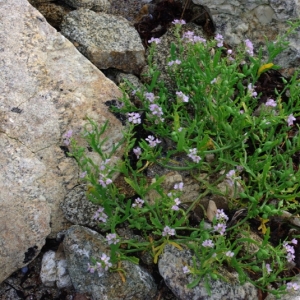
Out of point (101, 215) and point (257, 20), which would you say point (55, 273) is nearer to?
point (101, 215)

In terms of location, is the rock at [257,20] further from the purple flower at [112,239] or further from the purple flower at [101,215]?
the purple flower at [112,239]

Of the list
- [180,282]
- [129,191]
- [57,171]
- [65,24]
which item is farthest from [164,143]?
[65,24]

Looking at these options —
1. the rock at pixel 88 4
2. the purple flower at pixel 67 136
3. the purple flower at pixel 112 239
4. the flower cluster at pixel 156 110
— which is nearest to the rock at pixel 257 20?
the rock at pixel 88 4

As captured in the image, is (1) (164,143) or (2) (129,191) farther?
(1) (164,143)

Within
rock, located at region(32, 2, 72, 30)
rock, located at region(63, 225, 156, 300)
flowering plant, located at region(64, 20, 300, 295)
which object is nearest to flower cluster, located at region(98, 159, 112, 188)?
flowering plant, located at region(64, 20, 300, 295)

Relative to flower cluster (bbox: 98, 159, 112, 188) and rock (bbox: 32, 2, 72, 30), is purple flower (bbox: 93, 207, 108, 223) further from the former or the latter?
rock (bbox: 32, 2, 72, 30)

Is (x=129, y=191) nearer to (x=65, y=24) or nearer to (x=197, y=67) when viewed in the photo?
(x=197, y=67)

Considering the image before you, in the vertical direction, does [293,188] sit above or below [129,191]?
above
